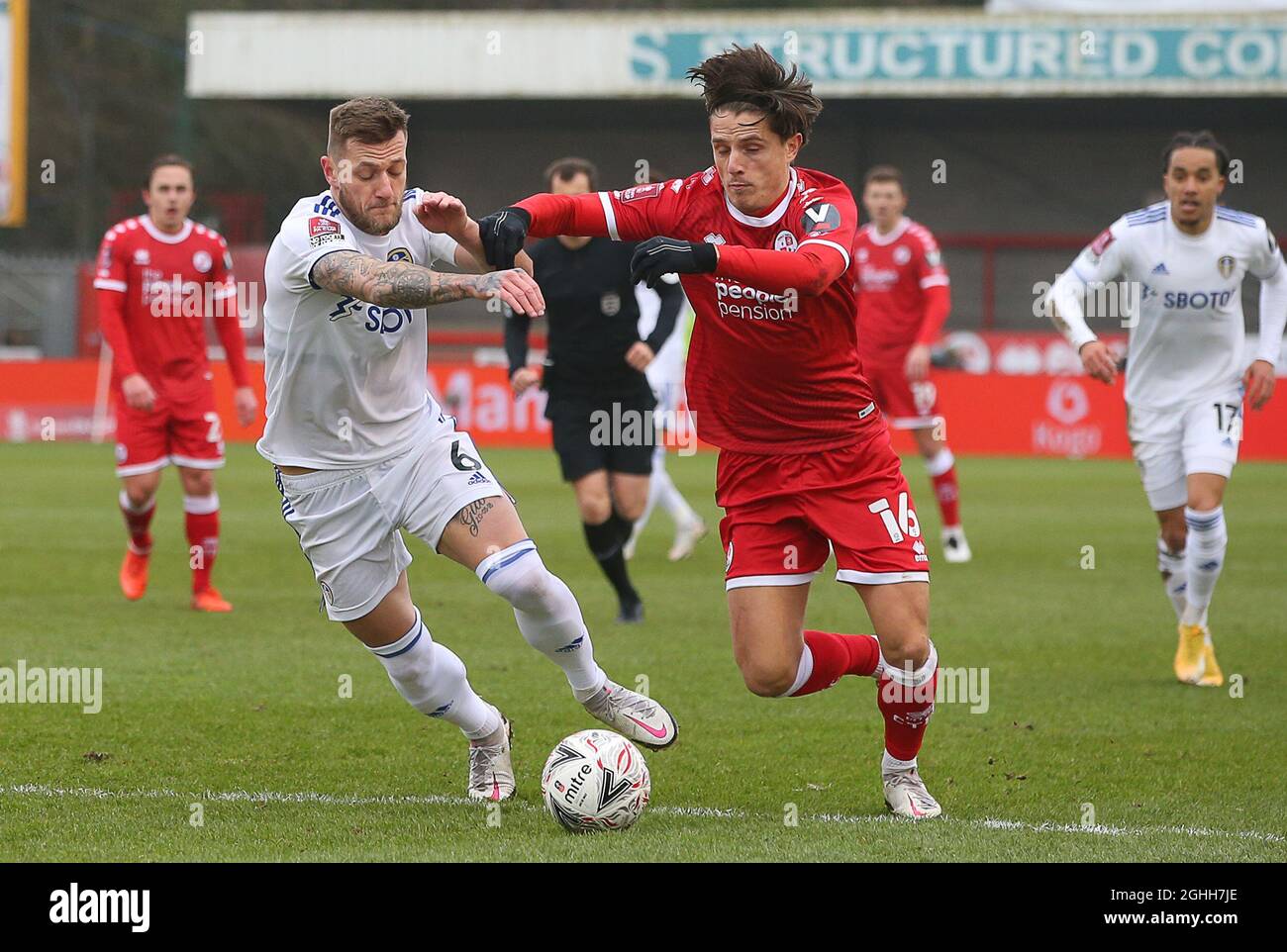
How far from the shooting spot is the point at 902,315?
13.3m

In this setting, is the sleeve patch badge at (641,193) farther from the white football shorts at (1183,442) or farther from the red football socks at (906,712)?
the white football shorts at (1183,442)

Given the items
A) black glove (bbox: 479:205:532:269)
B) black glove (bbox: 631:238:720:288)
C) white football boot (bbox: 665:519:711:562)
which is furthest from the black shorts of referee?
black glove (bbox: 631:238:720:288)

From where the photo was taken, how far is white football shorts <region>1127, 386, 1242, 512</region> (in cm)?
803

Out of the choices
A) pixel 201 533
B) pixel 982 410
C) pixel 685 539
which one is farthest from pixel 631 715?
pixel 982 410

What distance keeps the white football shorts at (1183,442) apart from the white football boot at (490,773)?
11.9ft

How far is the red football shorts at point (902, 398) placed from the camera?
12.9 meters

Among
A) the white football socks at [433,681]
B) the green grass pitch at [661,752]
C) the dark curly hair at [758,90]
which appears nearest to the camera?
the green grass pitch at [661,752]

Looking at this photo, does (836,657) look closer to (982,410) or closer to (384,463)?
(384,463)

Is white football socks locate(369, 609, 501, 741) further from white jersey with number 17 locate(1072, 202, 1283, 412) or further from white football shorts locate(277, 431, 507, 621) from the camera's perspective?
white jersey with number 17 locate(1072, 202, 1283, 412)

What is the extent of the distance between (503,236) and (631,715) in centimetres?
161

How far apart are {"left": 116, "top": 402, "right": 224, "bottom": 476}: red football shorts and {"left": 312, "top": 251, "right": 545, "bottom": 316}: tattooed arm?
203 inches

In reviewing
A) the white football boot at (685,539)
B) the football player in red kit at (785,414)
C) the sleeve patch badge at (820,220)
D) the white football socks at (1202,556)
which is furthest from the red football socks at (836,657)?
the white football boot at (685,539)
